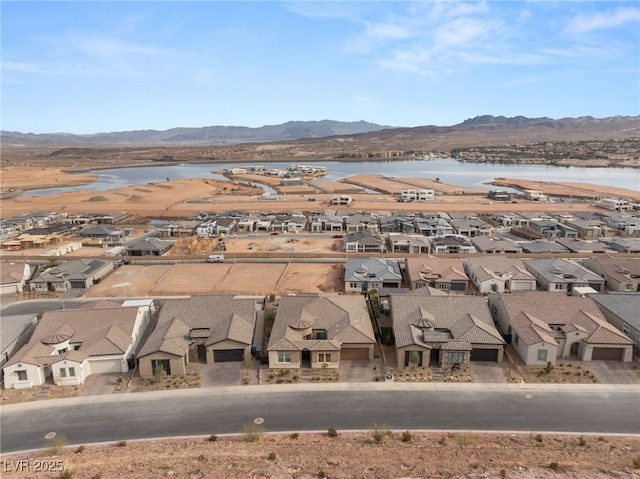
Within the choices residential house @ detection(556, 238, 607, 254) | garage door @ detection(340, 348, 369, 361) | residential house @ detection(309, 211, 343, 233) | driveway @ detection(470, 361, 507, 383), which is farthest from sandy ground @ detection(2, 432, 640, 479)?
residential house @ detection(309, 211, 343, 233)

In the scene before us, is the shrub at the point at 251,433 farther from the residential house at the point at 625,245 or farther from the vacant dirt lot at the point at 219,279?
the residential house at the point at 625,245

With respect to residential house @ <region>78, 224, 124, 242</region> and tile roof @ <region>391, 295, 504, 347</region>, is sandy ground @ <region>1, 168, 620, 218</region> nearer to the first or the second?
residential house @ <region>78, 224, 124, 242</region>

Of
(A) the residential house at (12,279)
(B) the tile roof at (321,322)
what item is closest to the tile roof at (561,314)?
(B) the tile roof at (321,322)

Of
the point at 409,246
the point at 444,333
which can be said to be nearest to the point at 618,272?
the point at 409,246

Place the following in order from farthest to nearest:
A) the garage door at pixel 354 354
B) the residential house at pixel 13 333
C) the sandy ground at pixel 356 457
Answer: the residential house at pixel 13 333, the garage door at pixel 354 354, the sandy ground at pixel 356 457

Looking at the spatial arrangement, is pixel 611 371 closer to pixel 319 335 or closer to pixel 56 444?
pixel 319 335

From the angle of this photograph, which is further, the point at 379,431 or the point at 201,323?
the point at 201,323
